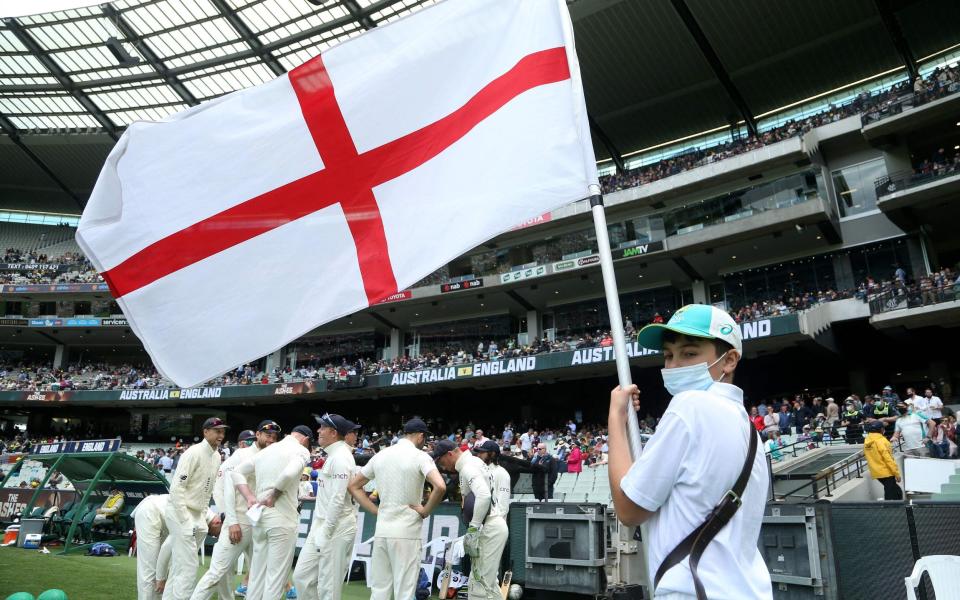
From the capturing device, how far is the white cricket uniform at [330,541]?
638 cm

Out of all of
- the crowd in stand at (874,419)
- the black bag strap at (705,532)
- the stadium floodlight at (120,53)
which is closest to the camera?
the black bag strap at (705,532)

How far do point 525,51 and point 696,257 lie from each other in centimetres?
2960

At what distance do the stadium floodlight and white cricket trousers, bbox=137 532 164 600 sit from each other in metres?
41.0

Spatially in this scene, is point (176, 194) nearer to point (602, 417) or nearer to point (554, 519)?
point (554, 519)

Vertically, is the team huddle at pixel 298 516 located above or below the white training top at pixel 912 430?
below

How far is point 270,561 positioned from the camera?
6121mm

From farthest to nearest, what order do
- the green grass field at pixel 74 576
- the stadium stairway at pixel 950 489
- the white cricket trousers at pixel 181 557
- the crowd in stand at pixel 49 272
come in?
the crowd in stand at pixel 49 272 → the stadium stairway at pixel 950 489 → the green grass field at pixel 74 576 → the white cricket trousers at pixel 181 557

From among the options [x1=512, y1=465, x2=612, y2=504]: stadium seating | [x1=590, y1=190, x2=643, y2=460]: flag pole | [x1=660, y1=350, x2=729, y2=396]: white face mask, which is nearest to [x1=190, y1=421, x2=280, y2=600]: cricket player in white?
[x1=590, y1=190, x2=643, y2=460]: flag pole

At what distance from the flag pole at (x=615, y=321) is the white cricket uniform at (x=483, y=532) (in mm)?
4192

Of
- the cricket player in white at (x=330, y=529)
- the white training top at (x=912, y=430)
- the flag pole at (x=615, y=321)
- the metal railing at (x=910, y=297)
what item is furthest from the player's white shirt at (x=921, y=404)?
the flag pole at (x=615, y=321)

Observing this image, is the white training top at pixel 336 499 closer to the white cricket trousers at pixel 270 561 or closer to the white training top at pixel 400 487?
the white cricket trousers at pixel 270 561

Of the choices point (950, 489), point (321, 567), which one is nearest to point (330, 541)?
point (321, 567)

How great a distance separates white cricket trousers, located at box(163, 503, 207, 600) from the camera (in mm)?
6340

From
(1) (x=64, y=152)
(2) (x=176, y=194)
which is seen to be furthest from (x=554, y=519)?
(1) (x=64, y=152)
